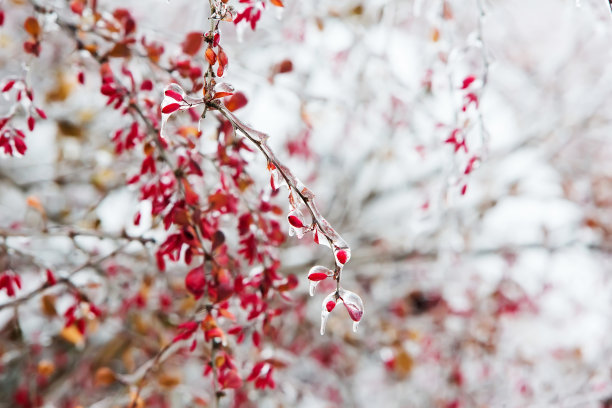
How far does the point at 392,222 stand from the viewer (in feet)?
13.1

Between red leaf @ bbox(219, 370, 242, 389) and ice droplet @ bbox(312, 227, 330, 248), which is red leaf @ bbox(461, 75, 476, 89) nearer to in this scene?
ice droplet @ bbox(312, 227, 330, 248)

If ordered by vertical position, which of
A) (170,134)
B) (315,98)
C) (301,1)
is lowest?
(315,98)

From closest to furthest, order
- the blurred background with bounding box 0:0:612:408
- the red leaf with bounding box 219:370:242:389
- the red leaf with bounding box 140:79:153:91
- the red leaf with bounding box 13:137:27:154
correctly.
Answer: the red leaf with bounding box 219:370:242:389 < the red leaf with bounding box 13:137:27:154 < the red leaf with bounding box 140:79:153:91 < the blurred background with bounding box 0:0:612:408

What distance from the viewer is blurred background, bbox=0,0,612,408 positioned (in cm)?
263

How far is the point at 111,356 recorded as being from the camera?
11.5 feet

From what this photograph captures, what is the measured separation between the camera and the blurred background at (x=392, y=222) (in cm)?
263

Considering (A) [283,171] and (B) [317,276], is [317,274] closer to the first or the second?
(B) [317,276]

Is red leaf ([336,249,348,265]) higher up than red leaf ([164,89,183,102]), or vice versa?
red leaf ([164,89,183,102])

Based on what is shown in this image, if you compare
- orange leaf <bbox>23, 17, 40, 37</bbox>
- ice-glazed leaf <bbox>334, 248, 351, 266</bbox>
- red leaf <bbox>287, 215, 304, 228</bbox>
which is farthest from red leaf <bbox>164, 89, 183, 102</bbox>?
orange leaf <bbox>23, 17, 40, 37</bbox>

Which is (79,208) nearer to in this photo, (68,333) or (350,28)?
(68,333)

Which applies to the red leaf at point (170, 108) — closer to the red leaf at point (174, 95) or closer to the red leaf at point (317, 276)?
the red leaf at point (174, 95)

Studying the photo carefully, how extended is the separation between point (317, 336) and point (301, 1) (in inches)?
79.8

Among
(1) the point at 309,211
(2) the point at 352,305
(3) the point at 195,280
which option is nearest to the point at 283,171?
(1) the point at 309,211

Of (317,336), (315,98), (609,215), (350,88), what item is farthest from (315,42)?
(609,215)
